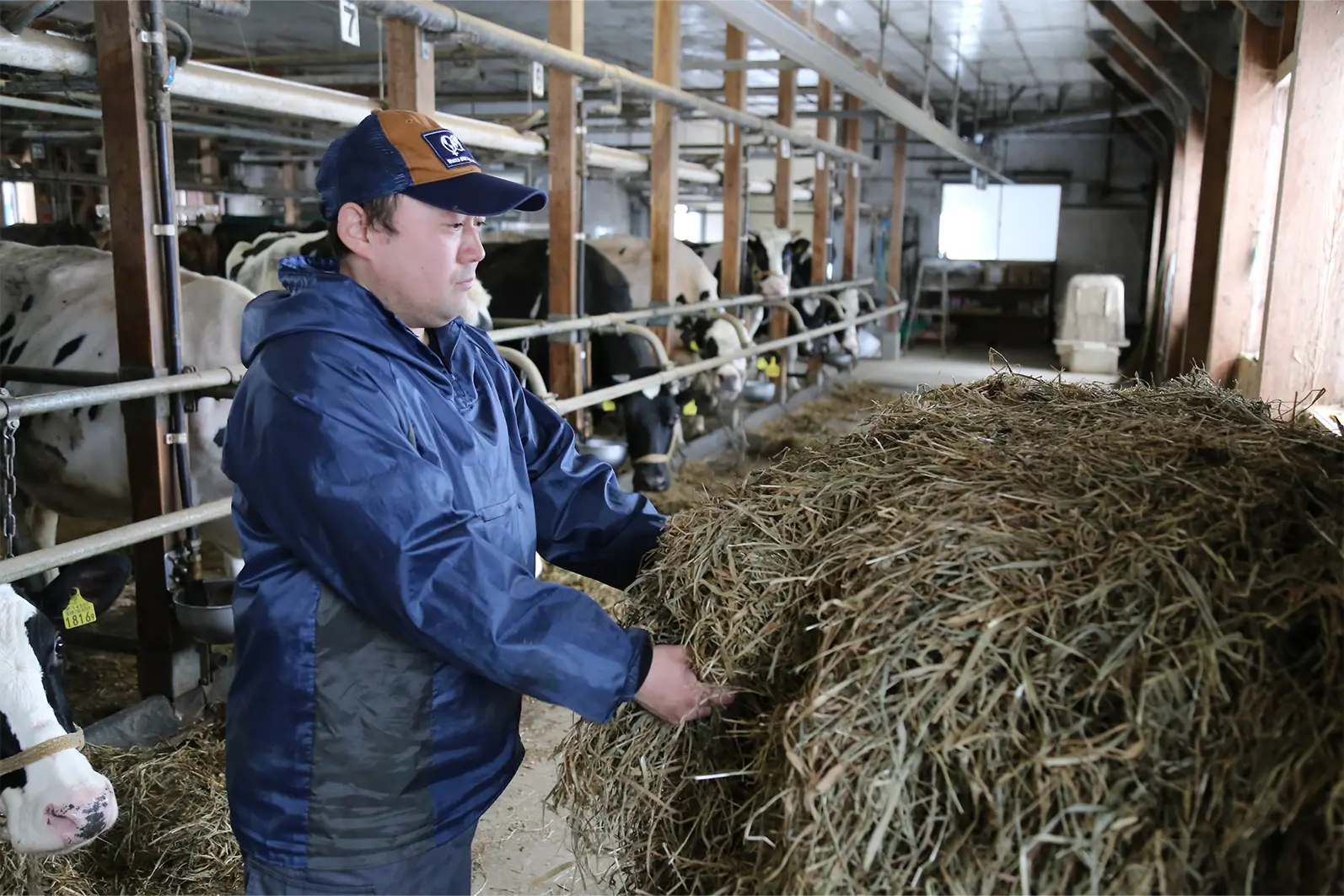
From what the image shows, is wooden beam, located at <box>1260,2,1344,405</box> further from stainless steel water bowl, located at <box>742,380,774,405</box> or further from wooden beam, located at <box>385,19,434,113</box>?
stainless steel water bowl, located at <box>742,380,774,405</box>

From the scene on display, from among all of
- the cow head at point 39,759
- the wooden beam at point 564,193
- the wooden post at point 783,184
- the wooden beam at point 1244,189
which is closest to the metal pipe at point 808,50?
the wooden beam at point 564,193

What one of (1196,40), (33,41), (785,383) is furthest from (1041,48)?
(33,41)

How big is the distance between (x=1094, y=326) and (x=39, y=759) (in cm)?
1362

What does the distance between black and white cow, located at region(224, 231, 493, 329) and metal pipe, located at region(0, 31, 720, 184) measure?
2.78 ft

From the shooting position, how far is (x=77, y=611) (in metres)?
2.79

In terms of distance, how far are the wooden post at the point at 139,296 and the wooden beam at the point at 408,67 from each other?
1095mm

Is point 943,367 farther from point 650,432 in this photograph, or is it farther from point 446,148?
point 446,148

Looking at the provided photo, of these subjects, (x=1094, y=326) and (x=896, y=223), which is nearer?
(x=1094, y=326)

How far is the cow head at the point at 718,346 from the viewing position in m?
8.15

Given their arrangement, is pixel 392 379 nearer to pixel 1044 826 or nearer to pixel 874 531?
pixel 874 531

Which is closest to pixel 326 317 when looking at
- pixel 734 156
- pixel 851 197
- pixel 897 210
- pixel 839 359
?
pixel 734 156

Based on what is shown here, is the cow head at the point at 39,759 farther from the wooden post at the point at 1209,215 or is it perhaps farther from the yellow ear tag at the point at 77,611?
the wooden post at the point at 1209,215

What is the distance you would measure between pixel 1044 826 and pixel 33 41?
11.2 feet

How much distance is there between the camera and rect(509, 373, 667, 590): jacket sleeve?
6.40ft
